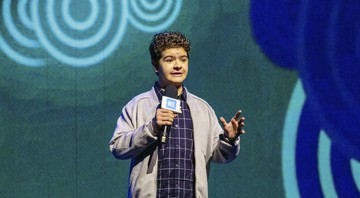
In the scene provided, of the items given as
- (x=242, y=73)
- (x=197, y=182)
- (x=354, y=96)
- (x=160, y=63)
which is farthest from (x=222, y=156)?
(x=354, y=96)

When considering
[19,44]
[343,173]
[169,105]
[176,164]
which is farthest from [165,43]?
[343,173]

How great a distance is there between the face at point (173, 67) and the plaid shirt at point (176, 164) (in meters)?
0.17

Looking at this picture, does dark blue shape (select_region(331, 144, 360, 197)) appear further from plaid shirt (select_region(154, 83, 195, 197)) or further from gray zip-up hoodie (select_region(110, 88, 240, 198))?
plaid shirt (select_region(154, 83, 195, 197))

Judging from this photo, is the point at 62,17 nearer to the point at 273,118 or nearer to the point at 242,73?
the point at 242,73

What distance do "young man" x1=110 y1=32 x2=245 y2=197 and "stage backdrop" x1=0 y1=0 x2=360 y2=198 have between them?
1.30 meters

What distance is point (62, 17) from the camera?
402cm

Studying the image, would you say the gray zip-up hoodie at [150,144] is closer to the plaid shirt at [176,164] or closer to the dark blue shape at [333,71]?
the plaid shirt at [176,164]

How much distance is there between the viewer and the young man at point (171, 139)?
254cm

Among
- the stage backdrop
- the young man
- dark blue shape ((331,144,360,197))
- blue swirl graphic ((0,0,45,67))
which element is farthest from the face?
dark blue shape ((331,144,360,197))

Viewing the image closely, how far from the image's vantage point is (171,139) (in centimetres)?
259

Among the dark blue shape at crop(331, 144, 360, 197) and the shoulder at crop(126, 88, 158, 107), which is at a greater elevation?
the shoulder at crop(126, 88, 158, 107)

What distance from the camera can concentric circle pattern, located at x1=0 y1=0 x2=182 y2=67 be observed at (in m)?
3.98

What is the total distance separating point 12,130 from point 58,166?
0.35m

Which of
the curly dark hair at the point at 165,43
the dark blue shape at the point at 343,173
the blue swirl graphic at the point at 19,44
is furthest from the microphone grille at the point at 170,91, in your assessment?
the dark blue shape at the point at 343,173
